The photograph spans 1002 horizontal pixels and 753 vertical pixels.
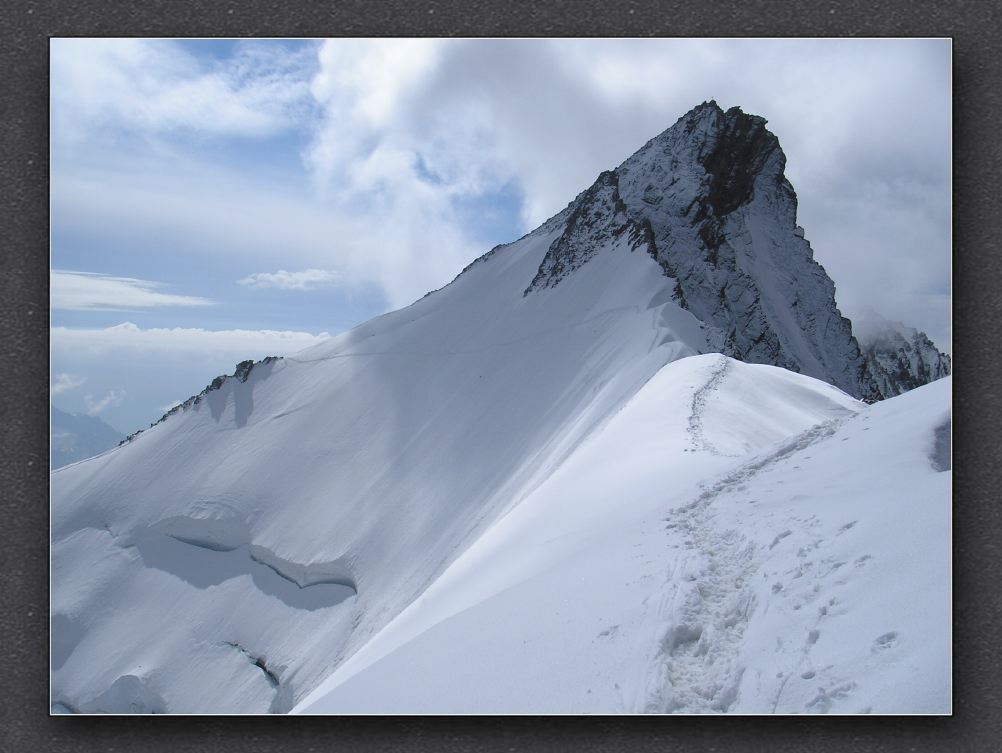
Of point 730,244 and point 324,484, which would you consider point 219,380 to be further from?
point 730,244

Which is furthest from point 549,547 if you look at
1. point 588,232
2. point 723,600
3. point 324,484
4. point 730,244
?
point 730,244

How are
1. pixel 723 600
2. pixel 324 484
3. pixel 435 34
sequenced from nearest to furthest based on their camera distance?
pixel 723 600 → pixel 435 34 → pixel 324 484

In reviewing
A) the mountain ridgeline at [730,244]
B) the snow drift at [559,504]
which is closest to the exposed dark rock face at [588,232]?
the mountain ridgeline at [730,244]

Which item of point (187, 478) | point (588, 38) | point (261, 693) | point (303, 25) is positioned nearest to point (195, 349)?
point (303, 25)

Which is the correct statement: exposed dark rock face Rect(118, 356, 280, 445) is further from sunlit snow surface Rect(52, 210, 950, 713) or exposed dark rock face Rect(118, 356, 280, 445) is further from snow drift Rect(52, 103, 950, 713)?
sunlit snow surface Rect(52, 210, 950, 713)

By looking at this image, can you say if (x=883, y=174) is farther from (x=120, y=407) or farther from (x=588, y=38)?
(x=120, y=407)
